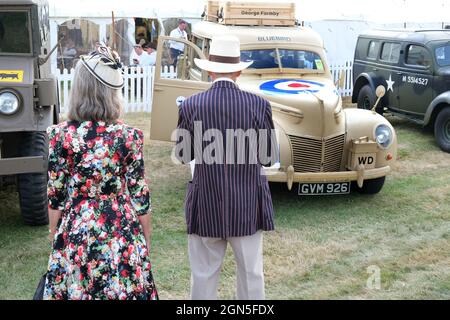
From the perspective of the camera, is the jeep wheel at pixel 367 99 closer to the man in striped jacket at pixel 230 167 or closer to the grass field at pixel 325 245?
the grass field at pixel 325 245

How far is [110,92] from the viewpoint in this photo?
271 cm

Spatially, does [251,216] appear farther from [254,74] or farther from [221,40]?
[254,74]

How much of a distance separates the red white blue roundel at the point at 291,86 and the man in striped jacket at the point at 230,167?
3.16 metres

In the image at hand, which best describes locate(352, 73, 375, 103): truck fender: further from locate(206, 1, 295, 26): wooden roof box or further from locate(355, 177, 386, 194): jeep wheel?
locate(355, 177, 386, 194): jeep wheel

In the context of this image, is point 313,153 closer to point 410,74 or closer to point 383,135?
point 383,135

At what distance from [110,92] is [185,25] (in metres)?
13.1

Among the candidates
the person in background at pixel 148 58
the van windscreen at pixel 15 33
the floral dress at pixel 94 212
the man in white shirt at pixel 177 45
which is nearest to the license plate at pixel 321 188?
the van windscreen at pixel 15 33

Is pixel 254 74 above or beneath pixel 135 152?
beneath

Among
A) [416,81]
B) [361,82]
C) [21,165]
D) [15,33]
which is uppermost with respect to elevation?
[15,33]

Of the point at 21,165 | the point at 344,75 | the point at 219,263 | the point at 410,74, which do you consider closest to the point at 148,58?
the point at 344,75

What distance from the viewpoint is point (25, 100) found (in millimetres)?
4871

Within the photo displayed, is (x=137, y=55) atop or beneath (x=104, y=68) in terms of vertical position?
beneath

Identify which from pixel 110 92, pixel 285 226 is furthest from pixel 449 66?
pixel 110 92

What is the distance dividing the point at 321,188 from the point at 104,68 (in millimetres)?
3631
